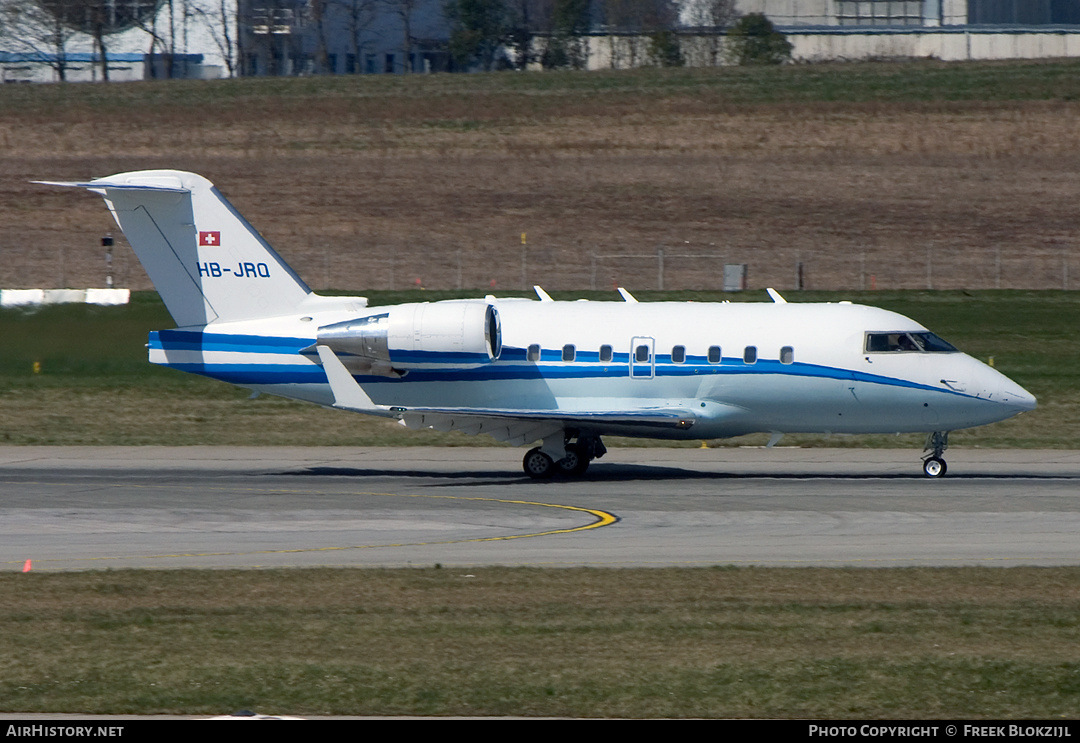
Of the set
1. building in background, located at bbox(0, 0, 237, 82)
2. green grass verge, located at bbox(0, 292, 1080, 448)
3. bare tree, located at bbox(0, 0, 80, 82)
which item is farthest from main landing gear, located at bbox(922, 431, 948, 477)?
bare tree, located at bbox(0, 0, 80, 82)

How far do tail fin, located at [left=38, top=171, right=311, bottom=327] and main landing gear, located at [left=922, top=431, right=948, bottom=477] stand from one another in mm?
13092

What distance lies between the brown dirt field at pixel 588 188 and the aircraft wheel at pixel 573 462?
30862 mm

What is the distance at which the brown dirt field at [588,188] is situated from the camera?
6238cm

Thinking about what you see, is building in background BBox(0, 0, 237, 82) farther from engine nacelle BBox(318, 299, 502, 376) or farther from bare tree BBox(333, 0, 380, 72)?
engine nacelle BBox(318, 299, 502, 376)

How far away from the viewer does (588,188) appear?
2790 inches

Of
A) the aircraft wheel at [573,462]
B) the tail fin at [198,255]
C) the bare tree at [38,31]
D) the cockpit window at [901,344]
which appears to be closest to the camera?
the cockpit window at [901,344]

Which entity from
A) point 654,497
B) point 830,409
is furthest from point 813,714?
point 830,409

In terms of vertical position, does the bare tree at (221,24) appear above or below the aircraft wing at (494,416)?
above

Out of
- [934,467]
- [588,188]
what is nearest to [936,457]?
[934,467]

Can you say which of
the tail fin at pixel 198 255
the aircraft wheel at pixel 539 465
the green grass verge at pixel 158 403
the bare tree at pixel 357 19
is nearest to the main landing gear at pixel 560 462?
the aircraft wheel at pixel 539 465

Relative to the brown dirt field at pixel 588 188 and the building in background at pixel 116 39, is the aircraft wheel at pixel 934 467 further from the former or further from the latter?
the building in background at pixel 116 39

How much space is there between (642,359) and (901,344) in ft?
16.5

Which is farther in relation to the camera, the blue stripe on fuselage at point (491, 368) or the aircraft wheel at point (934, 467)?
the aircraft wheel at point (934, 467)

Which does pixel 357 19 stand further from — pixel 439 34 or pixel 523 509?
pixel 523 509
